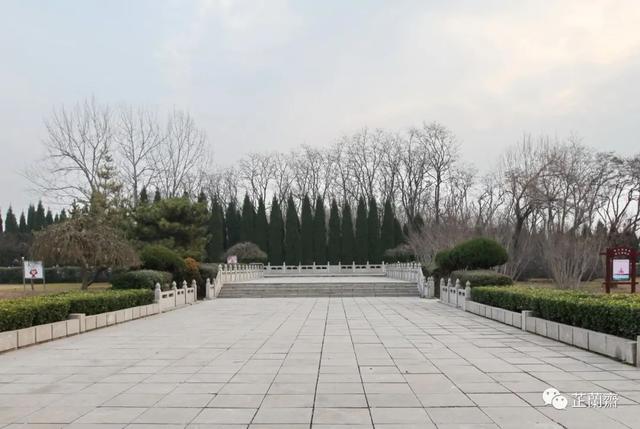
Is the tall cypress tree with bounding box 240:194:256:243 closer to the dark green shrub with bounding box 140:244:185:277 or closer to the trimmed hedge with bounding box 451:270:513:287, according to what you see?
the dark green shrub with bounding box 140:244:185:277

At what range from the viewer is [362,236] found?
55.0 metres

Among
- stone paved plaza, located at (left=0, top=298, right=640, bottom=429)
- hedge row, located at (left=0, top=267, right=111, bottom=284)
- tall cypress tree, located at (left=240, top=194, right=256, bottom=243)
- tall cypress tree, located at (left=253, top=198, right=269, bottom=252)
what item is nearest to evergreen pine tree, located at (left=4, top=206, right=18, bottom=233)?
hedge row, located at (left=0, top=267, right=111, bottom=284)

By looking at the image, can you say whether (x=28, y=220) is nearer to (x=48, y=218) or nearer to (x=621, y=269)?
(x=48, y=218)

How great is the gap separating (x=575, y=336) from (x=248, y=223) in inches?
1889

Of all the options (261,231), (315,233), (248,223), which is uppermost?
(248,223)

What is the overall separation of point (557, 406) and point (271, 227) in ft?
166

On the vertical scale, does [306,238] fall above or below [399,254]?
above

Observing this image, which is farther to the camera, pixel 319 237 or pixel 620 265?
pixel 319 237

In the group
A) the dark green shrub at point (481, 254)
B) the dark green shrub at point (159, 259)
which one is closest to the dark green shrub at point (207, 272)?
the dark green shrub at point (159, 259)

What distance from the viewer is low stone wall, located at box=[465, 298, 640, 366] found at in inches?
313

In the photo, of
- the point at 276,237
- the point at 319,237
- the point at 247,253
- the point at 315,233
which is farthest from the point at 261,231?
the point at 319,237

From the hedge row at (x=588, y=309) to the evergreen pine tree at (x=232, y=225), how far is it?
45.4 metres

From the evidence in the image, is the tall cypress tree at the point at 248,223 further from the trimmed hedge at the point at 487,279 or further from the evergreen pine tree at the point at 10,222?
the trimmed hedge at the point at 487,279

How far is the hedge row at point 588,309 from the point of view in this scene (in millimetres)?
8289
